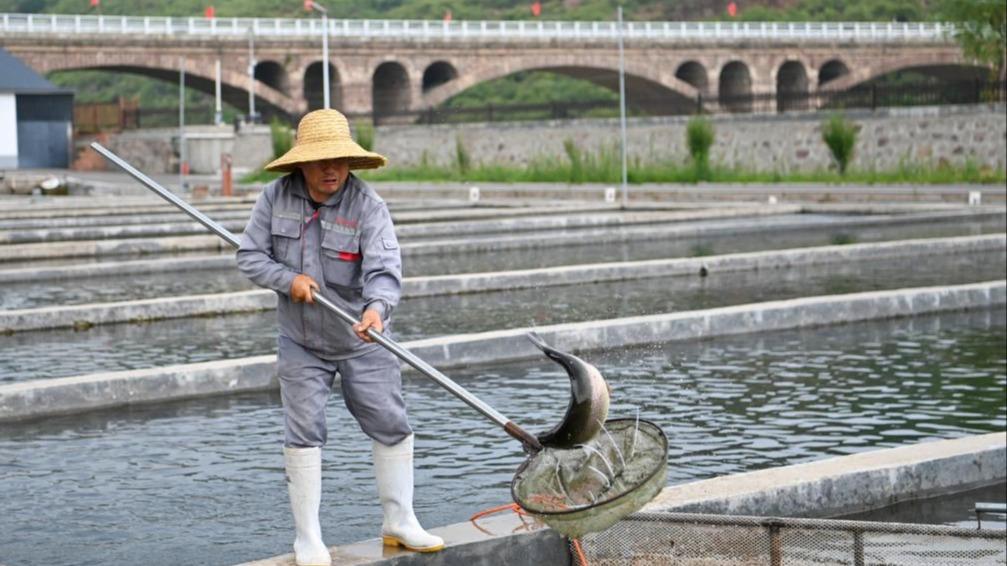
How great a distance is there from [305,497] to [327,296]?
2.21ft

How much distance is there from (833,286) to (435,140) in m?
37.4

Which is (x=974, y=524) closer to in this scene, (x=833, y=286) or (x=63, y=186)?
(x=833, y=286)

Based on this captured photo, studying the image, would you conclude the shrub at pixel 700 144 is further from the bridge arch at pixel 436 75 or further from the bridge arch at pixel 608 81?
the bridge arch at pixel 436 75

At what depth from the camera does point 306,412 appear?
215 inches

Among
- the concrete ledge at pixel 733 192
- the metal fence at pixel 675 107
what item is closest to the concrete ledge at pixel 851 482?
the concrete ledge at pixel 733 192

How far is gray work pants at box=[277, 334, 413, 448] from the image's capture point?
17.9 ft

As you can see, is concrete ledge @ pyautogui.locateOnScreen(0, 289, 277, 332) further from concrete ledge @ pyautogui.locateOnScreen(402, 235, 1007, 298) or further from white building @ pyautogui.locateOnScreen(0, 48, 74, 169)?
white building @ pyautogui.locateOnScreen(0, 48, 74, 169)

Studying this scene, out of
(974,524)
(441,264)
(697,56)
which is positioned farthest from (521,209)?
(697,56)

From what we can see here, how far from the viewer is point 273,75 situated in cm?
7262

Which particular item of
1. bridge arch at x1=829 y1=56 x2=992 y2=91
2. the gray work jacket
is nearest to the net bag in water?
the gray work jacket

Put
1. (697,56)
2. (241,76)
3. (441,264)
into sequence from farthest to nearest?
(697,56) < (241,76) < (441,264)

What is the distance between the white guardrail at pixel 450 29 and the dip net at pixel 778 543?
177 ft

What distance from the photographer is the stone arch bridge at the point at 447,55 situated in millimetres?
63656

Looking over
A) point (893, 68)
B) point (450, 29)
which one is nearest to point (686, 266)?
point (450, 29)
